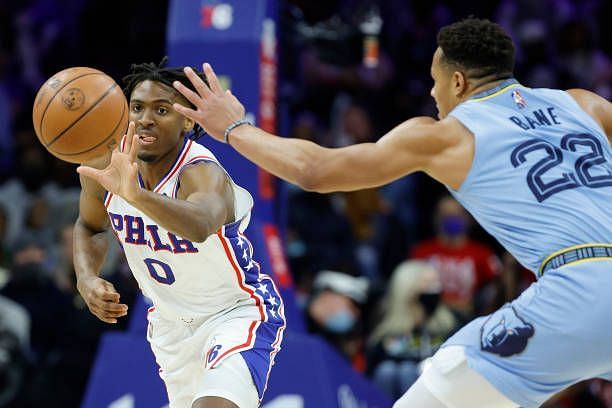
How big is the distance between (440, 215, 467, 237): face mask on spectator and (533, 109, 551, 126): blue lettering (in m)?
5.55

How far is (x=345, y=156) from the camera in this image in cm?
427

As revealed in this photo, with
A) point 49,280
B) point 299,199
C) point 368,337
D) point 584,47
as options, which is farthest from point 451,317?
point 584,47

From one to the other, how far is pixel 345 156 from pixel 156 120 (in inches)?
48.6

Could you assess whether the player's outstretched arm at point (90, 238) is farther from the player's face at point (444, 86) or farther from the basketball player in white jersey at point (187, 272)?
the player's face at point (444, 86)

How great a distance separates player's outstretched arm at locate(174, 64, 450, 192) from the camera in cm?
420

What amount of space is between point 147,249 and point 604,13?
8271 mm

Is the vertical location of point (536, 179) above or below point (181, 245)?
above

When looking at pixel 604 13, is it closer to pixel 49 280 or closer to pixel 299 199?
pixel 299 199

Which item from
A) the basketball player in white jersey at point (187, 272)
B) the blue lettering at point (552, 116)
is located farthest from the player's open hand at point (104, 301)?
the blue lettering at point (552, 116)

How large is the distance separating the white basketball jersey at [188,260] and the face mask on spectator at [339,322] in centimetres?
340

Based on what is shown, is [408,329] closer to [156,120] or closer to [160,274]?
[160,274]

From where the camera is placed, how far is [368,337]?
933 cm

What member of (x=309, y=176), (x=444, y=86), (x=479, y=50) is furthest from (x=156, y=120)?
(x=479, y=50)

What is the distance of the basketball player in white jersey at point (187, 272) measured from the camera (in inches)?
A: 193
